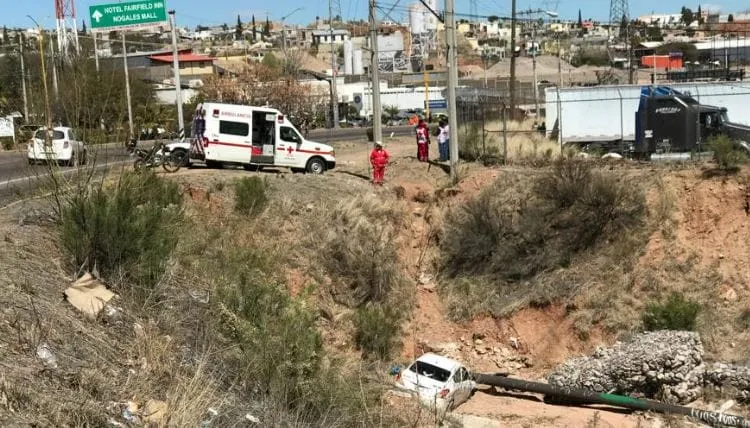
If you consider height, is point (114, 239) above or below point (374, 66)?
below

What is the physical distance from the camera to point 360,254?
21.3 meters

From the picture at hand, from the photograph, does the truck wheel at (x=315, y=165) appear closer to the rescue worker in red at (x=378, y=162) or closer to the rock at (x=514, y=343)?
the rescue worker in red at (x=378, y=162)

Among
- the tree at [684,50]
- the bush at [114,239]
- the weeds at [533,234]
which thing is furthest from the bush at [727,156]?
the tree at [684,50]

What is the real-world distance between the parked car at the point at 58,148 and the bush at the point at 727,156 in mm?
18791

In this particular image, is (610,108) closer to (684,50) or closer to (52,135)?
(52,135)

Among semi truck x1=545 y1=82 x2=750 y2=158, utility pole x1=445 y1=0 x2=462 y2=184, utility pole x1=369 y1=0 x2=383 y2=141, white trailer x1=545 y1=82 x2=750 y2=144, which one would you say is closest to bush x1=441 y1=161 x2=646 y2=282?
utility pole x1=445 y1=0 x2=462 y2=184

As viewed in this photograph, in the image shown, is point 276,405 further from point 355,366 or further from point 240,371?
point 355,366

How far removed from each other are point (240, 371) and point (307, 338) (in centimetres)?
103

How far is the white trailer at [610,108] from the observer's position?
33.8 m

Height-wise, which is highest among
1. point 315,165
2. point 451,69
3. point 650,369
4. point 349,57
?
point 349,57

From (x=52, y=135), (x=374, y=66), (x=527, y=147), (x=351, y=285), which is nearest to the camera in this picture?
(x=52, y=135)

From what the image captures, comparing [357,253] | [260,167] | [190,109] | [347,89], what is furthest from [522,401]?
[347,89]

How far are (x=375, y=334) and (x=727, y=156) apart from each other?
38.8ft

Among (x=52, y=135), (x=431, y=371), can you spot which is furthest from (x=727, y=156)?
(x=52, y=135)
